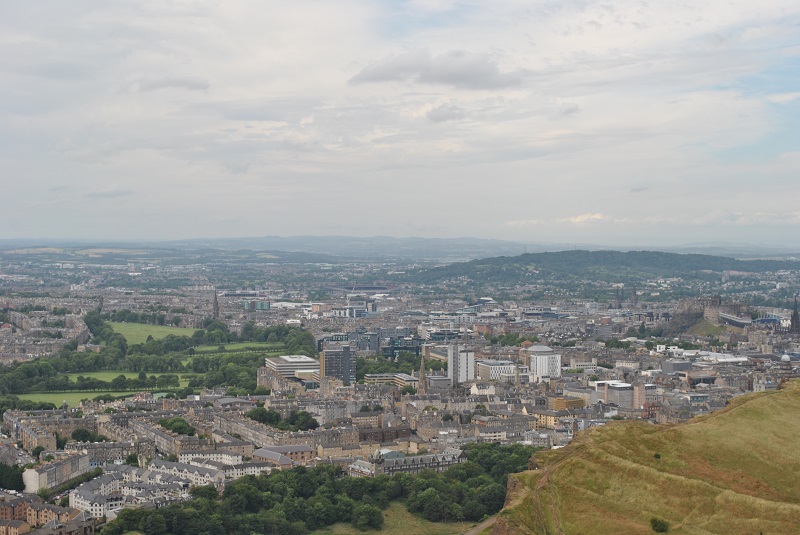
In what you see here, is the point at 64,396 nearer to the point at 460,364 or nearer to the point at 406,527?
the point at 460,364

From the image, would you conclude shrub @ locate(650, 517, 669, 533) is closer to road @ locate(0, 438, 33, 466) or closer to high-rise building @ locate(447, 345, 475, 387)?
road @ locate(0, 438, 33, 466)

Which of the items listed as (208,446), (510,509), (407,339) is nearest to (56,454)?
(208,446)

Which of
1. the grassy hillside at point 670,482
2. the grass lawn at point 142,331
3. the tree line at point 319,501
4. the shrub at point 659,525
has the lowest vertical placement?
the grass lawn at point 142,331

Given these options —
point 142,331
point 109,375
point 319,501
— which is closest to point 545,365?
point 109,375

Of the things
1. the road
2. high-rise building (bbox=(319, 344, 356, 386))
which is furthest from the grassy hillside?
high-rise building (bbox=(319, 344, 356, 386))

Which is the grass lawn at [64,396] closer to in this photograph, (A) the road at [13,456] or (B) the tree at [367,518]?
(A) the road at [13,456]

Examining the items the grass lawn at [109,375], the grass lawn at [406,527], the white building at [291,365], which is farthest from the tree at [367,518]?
the grass lawn at [109,375]
